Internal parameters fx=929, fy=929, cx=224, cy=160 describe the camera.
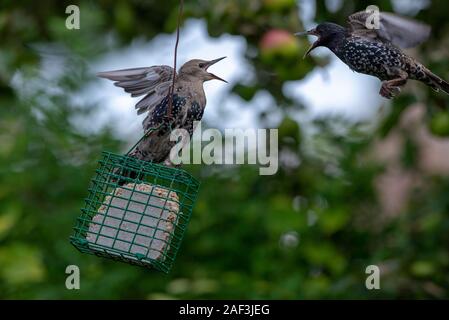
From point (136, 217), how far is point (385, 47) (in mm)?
1093

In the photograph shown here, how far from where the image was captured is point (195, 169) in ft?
17.6

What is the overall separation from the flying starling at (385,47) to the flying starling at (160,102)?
0.46 m

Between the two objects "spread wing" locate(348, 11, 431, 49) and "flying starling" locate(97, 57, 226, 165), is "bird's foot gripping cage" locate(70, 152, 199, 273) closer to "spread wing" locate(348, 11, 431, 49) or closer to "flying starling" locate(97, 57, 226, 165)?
"flying starling" locate(97, 57, 226, 165)

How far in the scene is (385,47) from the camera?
3.18m

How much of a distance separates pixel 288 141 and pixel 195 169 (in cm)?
71

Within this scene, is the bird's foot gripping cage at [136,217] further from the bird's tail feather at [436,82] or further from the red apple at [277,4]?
the red apple at [277,4]

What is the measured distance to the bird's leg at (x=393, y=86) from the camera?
299 centimetres

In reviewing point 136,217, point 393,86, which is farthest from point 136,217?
point 393,86

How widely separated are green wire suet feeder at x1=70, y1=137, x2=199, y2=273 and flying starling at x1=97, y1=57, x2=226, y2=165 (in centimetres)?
12

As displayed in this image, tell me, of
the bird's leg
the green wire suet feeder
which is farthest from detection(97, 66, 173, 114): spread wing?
the bird's leg

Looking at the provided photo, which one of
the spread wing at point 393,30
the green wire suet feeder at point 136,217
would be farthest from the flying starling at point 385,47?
the green wire suet feeder at point 136,217

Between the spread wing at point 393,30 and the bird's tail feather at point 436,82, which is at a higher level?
the spread wing at point 393,30
